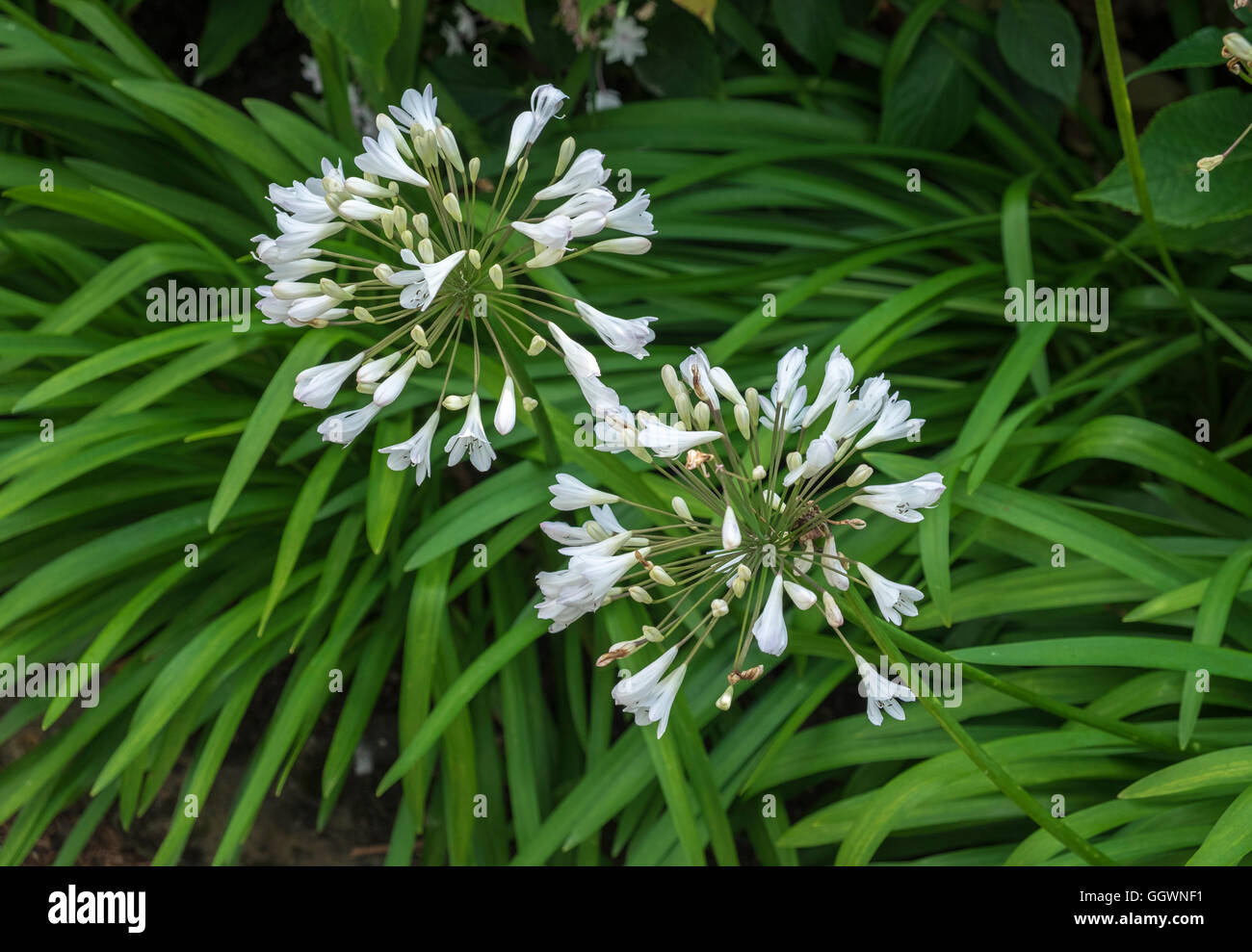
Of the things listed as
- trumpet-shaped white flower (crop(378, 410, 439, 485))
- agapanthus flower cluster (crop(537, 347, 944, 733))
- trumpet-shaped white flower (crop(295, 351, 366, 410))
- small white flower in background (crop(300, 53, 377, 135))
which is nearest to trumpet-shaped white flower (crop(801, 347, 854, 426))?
agapanthus flower cluster (crop(537, 347, 944, 733))

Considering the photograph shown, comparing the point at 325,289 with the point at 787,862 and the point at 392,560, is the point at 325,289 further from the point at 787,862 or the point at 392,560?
the point at 787,862

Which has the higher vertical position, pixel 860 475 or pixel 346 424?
pixel 346 424

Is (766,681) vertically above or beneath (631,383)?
beneath

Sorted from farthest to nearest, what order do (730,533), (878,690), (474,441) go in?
(474,441)
(878,690)
(730,533)

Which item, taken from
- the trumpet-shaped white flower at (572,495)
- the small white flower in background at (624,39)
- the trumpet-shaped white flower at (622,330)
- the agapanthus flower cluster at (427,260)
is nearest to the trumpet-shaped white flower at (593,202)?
the agapanthus flower cluster at (427,260)

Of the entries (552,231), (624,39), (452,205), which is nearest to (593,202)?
(552,231)

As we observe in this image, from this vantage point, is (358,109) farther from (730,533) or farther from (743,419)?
(730,533)

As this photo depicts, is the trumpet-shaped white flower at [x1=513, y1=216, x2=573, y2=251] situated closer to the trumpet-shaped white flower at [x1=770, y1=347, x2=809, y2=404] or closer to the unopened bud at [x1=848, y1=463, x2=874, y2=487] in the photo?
the trumpet-shaped white flower at [x1=770, y1=347, x2=809, y2=404]

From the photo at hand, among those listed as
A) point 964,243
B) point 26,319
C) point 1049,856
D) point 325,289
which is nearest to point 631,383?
point 964,243
